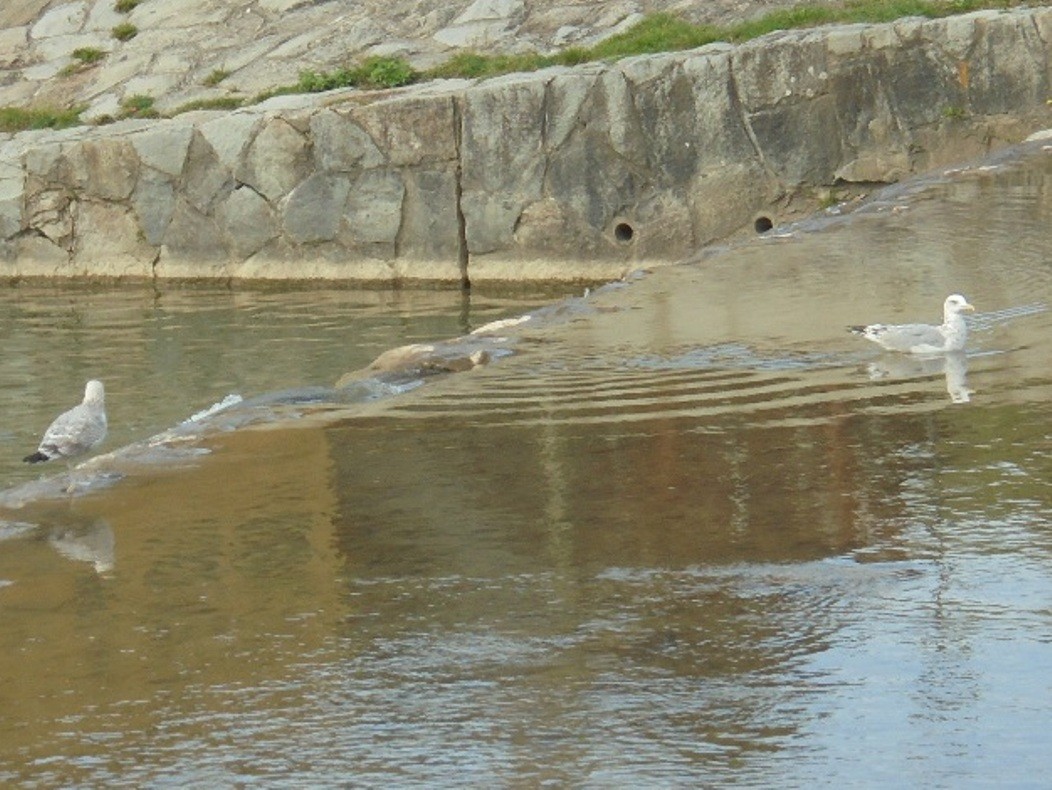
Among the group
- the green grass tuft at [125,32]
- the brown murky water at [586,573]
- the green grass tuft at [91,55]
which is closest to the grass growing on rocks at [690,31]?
the green grass tuft at [125,32]

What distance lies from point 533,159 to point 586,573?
9.94 meters

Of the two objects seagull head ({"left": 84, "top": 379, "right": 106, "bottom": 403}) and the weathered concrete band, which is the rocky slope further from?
seagull head ({"left": 84, "top": 379, "right": 106, "bottom": 403})

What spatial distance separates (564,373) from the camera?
9.01m

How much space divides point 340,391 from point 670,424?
176cm

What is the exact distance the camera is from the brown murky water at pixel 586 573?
181 inches

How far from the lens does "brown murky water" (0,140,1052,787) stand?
15.1ft

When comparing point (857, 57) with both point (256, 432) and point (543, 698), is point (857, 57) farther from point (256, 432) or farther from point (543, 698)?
point (543, 698)

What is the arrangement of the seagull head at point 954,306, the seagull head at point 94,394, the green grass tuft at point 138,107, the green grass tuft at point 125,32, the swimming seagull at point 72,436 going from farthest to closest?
the green grass tuft at point 125,32 → the green grass tuft at point 138,107 → the seagull head at point 954,306 → the seagull head at point 94,394 → the swimming seagull at point 72,436

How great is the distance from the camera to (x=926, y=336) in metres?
8.78

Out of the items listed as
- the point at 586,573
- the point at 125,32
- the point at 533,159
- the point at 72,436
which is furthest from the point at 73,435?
the point at 125,32

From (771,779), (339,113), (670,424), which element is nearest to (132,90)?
(339,113)

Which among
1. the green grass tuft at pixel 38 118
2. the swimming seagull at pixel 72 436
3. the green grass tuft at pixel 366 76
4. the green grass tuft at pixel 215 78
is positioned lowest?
the swimming seagull at pixel 72 436

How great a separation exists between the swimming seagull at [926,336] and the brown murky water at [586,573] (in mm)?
129

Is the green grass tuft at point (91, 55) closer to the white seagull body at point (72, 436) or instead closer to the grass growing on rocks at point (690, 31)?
the grass growing on rocks at point (690, 31)
